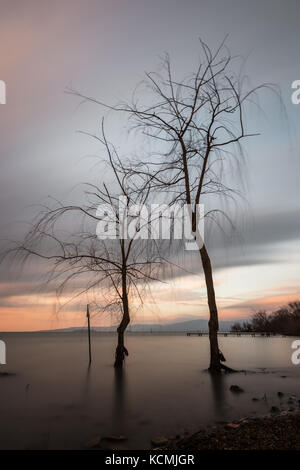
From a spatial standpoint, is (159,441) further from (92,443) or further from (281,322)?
(281,322)

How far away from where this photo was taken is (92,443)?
6.44 m

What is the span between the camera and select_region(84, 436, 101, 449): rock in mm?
6347

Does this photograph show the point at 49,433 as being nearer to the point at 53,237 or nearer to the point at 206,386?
the point at 206,386

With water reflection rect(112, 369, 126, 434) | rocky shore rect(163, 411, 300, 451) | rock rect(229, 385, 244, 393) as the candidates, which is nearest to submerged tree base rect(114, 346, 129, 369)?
water reflection rect(112, 369, 126, 434)

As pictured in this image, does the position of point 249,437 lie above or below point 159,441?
above

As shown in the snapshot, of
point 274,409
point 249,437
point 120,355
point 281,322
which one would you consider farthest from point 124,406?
point 281,322

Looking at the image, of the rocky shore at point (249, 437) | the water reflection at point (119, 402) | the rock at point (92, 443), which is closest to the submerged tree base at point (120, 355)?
the water reflection at point (119, 402)

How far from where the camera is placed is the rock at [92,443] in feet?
20.8

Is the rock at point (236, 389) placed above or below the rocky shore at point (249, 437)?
below

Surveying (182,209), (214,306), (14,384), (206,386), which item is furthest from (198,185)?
(14,384)

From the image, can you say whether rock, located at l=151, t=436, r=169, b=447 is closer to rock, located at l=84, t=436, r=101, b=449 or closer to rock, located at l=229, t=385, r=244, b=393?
rock, located at l=84, t=436, r=101, b=449

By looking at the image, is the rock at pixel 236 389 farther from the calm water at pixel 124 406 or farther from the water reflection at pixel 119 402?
the water reflection at pixel 119 402

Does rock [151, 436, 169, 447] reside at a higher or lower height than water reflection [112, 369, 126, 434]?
higher

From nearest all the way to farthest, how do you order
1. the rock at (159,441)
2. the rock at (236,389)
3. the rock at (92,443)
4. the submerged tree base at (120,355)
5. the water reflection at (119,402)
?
1. the rock at (159,441)
2. the rock at (92,443)
3. the water reflection at (119,402)
4. the rock at (236,389)
5. the submerged tree base at (120,355)
